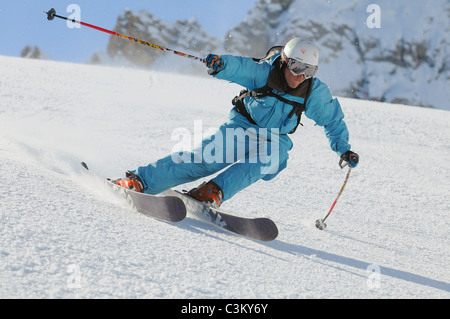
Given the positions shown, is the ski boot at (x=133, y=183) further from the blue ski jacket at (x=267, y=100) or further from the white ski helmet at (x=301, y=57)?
the white ski helmet at (x=301, y=57)

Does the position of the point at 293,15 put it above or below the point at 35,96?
above

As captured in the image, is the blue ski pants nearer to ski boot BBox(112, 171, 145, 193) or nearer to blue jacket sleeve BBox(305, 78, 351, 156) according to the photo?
ski boot BBox(112, 171, 145, 193)

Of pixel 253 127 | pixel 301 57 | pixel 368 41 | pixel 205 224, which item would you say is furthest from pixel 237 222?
pixel 368 41

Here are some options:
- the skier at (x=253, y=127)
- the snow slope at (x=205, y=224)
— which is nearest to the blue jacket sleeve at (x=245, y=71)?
the skier at (x=253, y=127)

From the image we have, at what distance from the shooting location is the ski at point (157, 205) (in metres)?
2.70

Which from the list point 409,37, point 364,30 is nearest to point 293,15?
point 364,30

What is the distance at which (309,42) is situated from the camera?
3.27 meters

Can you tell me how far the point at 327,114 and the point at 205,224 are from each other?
1.35 meters

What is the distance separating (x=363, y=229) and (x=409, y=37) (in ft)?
410

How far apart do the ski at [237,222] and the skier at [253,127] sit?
137mm

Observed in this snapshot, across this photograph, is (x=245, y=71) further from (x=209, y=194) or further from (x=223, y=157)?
(x=209, y=194)

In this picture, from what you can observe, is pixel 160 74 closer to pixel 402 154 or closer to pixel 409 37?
pixel 402 154

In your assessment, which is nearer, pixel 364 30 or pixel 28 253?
pixel 28 253

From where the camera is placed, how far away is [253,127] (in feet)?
11.3
